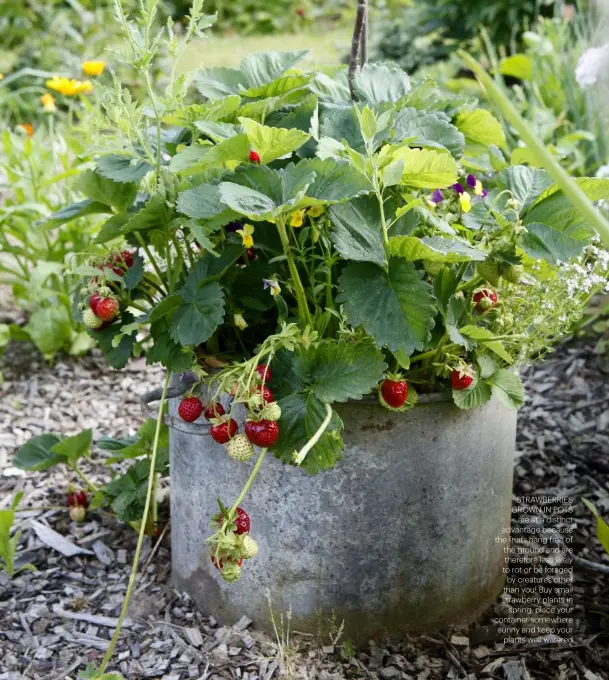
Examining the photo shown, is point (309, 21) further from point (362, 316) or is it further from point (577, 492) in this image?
point (362, 316)

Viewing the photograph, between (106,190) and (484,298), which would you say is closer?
(484,298)

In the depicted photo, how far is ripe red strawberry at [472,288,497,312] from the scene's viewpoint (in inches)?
51.0

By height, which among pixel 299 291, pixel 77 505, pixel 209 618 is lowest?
pixel 209 618

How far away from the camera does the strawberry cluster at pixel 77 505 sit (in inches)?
71.9

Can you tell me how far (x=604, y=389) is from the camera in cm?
231

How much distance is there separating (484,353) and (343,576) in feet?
1.36

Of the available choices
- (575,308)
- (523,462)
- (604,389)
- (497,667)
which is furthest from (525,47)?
(497,667)

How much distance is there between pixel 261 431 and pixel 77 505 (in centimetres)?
86

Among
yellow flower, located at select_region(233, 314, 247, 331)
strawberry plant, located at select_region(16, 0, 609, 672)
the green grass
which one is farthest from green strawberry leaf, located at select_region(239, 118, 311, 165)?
the green grass

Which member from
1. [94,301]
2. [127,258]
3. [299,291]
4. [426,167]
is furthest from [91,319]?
[426,167]

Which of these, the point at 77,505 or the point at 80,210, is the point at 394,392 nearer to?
the point at 80,210

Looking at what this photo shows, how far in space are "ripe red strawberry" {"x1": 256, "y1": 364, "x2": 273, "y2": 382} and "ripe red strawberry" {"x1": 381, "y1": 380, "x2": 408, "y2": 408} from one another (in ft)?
0.55

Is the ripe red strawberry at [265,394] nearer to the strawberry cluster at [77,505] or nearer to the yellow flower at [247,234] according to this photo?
the yellow flower at [247,234]

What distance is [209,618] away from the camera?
59.0 inches
